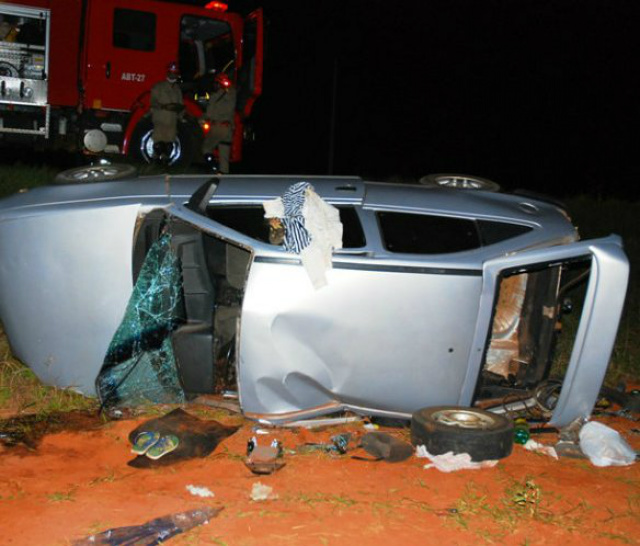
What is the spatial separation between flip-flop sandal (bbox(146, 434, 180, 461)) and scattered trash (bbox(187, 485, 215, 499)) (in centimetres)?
39

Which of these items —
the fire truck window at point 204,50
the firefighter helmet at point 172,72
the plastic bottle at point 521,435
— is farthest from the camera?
the fire truck window at point 204,50

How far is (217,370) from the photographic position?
4852 mm

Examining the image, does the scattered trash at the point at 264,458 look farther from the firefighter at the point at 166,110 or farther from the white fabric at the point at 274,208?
the firefighter at the point at 166,110

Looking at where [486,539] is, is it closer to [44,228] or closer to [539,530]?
[539,530]

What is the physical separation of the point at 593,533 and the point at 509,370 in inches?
69.6

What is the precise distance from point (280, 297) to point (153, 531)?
54.8 inches

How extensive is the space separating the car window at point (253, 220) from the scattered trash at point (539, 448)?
5.31ft

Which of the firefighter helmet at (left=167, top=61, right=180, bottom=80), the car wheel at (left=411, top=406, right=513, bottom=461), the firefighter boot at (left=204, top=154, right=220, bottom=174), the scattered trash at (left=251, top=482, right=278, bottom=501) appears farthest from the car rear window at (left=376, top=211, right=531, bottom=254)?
the firefighter boot at (left=204, top=154, right=220, bottom=174)

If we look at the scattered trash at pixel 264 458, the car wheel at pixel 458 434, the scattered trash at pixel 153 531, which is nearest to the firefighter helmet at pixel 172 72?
the scattered trash at pixel 264 458

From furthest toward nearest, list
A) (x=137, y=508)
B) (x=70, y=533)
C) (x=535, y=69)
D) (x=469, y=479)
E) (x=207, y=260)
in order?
(x=535, y=69) → (x=207, y=260) → (x=469, y=479) → (x=137, y=508) → (x=70, y=533)

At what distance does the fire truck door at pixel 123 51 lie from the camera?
1283 centimetres

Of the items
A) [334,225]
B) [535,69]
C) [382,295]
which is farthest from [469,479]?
[535,69]

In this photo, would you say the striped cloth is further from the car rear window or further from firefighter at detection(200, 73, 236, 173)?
firefighter at detection(200, 73, 236, 173)

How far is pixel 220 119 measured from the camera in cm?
1315
